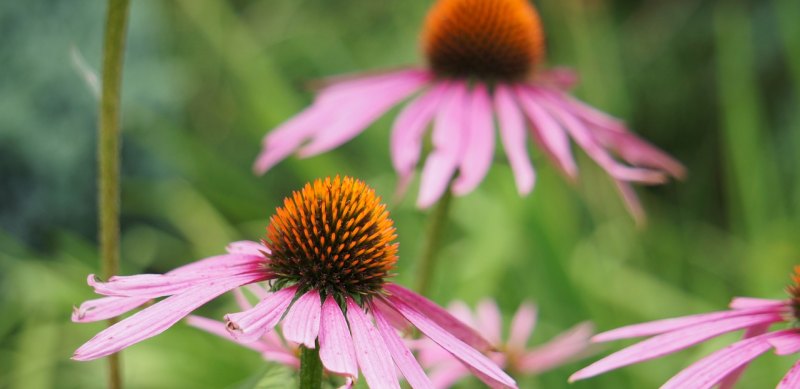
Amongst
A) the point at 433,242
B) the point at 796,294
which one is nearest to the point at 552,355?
the point at 433,242

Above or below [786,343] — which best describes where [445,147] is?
above

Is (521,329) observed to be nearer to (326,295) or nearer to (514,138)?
(514,138)

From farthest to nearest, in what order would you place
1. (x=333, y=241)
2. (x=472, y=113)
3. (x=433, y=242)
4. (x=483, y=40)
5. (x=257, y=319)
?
(x=483, y=40) → (x=472, y=113) → (x=433, y=242) → (x=333, y=241) → (x=257, y=319)

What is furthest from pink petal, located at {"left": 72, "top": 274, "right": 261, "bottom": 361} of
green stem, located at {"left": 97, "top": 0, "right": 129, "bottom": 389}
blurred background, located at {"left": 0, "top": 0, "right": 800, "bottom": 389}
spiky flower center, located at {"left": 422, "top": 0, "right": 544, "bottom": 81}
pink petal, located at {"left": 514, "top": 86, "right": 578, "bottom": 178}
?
blurred background, located at {"left": 0, "top": 0, "right": 800, "bottom": 389}

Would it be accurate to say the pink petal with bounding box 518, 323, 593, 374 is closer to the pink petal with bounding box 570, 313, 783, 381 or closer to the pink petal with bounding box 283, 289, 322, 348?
the pink petal with bounding box 570, 313, 783, 381

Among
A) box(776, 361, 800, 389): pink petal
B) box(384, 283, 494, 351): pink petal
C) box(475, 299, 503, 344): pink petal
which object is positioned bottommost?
box(475, 299, 503, 344): pink petal
